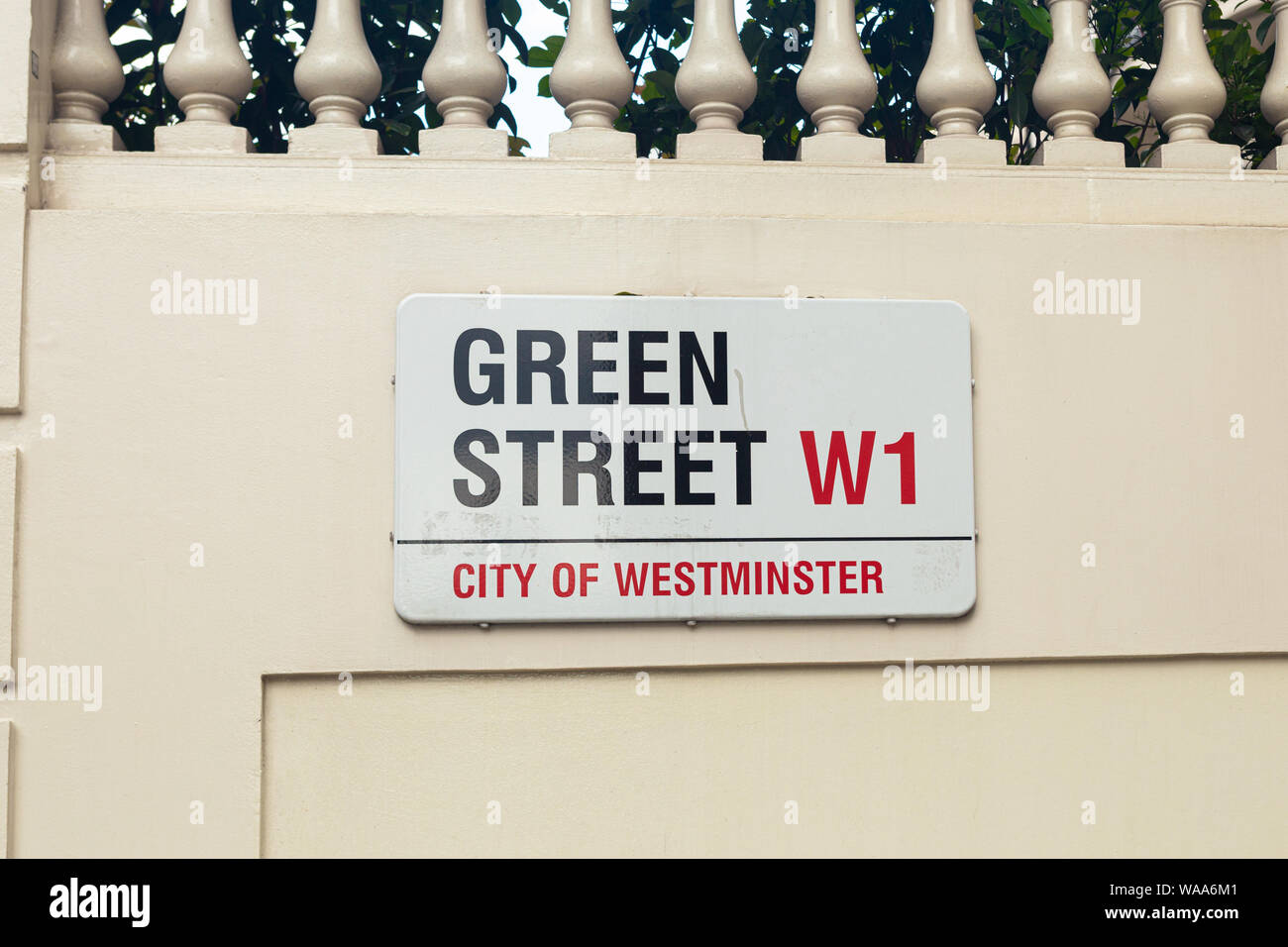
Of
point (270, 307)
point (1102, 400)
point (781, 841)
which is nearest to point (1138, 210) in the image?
point (1102, 400)

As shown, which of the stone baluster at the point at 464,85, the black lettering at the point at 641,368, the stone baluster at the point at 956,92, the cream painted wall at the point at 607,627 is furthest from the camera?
the stone baluster at the point at 956,92

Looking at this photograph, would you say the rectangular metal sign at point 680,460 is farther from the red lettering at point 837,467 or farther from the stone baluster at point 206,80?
the stone baluster at point 206,80

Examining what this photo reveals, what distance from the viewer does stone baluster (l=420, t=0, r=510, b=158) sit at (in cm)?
288

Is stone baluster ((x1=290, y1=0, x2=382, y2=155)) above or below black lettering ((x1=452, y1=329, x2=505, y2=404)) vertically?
above

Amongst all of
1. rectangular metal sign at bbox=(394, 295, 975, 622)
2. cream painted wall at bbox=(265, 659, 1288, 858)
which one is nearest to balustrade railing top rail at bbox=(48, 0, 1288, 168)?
rectangular metal sign at bbox=(394, 295, 975, 622)

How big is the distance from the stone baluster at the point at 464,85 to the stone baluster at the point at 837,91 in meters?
0.85

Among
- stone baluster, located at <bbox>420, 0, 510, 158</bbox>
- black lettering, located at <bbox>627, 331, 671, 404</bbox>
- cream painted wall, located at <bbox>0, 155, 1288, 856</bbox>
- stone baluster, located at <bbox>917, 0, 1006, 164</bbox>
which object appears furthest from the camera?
stone baluster, located at <bbox>917, 0, 1006, 164</bbox>

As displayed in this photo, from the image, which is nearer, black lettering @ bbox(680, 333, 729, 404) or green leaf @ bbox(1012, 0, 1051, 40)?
black lettering @ bbox(680, 333, 729, 404)

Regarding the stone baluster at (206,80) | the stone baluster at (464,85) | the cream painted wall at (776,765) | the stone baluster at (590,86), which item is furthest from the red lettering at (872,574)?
the stone baluster at (206,80)

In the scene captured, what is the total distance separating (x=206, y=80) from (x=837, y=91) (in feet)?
5.56

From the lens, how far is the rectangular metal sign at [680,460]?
2701 millimetres

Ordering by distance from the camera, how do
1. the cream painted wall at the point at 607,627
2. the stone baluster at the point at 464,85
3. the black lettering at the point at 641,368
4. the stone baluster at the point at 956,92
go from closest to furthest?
the cream painted wall at the point at 607,627, the black lettering at the point at 641,368, the stone baluster at the point at 464,85, the stone baluster at the point at 956,92

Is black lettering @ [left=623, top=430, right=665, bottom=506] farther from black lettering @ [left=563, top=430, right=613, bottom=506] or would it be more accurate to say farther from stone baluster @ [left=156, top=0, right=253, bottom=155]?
stone baluster @ [left=156, top=0, right=253, bottom=155]

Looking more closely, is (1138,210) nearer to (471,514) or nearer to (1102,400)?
(1102,400)
